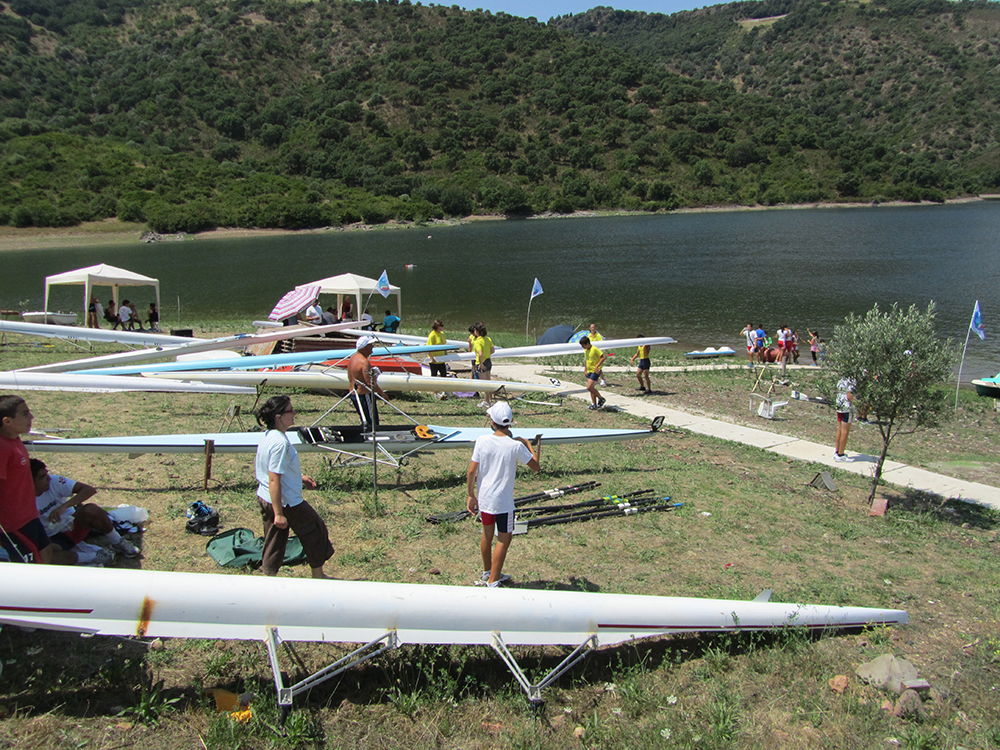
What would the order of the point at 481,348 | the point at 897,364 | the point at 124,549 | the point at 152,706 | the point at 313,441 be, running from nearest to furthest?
the point at 152,706 → the point at 124,549 → the point at 313,441 → the point at 897,364 → the point at 481,348

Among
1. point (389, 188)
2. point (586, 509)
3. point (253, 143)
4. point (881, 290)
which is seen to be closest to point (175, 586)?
point (586, 509)

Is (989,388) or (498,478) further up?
(498,478)

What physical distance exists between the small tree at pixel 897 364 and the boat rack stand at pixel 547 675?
22.1 feet

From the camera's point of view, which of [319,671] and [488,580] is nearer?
[319,671]

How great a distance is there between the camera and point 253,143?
454ft

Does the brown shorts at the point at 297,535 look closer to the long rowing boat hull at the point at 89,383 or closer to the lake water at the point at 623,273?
the long rowing boat hull at the point at 89,383

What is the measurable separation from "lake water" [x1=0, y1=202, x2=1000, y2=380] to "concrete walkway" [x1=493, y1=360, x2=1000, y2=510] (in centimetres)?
1408

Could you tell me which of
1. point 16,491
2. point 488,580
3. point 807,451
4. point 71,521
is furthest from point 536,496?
point 807,451

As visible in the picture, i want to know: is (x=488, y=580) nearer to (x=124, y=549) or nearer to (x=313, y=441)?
(x=124, y=549)

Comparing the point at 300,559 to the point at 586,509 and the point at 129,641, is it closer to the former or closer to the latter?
the point at 129,641

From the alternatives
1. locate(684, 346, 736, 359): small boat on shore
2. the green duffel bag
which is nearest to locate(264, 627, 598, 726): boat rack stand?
the green duffel bag

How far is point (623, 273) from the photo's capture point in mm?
51625

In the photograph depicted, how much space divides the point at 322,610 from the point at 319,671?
1.36ft

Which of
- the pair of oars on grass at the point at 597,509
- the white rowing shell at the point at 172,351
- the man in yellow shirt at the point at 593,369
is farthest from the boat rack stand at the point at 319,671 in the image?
the white rowing shell at the point at 172,351
